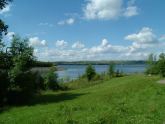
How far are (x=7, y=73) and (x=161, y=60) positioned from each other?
3177cm

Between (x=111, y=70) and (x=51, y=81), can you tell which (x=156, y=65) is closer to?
(x=111, y=70)

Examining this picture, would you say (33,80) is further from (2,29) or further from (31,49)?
(2,29)

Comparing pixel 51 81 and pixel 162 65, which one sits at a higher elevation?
pixel 162 65

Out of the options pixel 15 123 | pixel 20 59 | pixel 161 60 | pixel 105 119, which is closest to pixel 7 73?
pixel 20 59

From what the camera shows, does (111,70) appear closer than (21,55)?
No

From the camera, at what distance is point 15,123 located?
48.5ft

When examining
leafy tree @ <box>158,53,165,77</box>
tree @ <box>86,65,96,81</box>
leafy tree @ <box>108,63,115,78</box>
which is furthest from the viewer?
leafy tree @ <box>108,63,115,78</box>

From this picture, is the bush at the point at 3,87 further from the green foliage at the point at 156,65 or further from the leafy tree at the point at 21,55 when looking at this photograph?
the green foliage at the point at 156,65

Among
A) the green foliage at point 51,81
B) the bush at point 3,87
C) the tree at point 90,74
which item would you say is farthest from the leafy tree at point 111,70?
the bush at point 3,87

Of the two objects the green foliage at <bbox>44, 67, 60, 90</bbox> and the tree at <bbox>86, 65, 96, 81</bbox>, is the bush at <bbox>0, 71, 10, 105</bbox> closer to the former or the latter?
the green foliage at <bbox>44, 67, 60, 90</bbox>

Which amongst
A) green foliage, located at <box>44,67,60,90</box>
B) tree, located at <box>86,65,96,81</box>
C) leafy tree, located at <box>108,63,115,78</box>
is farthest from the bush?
leafy tree, located at <box>108,63,115,78</box>

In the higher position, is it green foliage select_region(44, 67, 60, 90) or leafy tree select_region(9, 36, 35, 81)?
leafy tree select_region(9, 36, 35, 81)

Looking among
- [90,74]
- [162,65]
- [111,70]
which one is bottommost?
[90,74]

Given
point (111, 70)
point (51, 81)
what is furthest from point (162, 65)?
point (51, 81)
